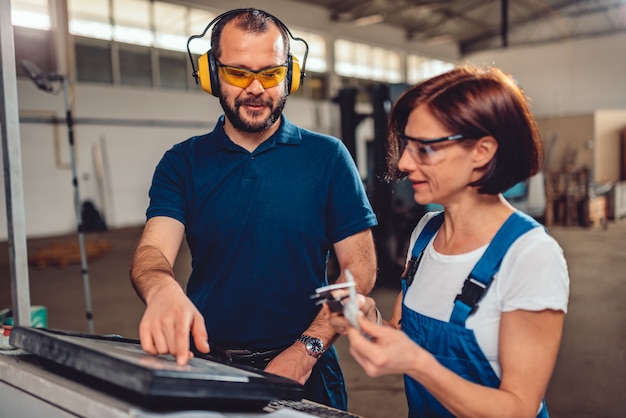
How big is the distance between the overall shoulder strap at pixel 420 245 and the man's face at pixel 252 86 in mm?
519

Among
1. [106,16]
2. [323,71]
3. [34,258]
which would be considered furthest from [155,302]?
[323,71]

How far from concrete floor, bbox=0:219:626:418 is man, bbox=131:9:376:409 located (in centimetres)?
237

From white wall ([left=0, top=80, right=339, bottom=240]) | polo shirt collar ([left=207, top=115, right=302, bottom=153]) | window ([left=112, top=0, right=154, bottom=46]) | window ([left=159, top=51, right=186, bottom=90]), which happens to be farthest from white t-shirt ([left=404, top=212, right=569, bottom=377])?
window ([left=159, top=51, right=186, bottom=90])

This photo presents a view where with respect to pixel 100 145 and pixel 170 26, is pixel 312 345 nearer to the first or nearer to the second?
pixel 100 145

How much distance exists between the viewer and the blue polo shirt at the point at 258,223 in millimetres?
1559

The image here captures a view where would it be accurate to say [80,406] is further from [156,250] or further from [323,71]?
[323,71]

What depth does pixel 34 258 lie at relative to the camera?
8766 millimetres

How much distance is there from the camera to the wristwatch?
145 centimetres

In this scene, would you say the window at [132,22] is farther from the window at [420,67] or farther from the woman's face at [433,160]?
the woman's face at [433,160]

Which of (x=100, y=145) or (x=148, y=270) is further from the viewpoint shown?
(x=100, y=145)

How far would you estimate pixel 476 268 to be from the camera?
1.09 m

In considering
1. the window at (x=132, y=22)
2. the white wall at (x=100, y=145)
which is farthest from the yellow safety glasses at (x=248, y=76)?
the window at (x=132, y=22)

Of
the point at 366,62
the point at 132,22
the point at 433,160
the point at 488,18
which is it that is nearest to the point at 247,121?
the point at 433,160

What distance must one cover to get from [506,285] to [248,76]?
0.83 meters
